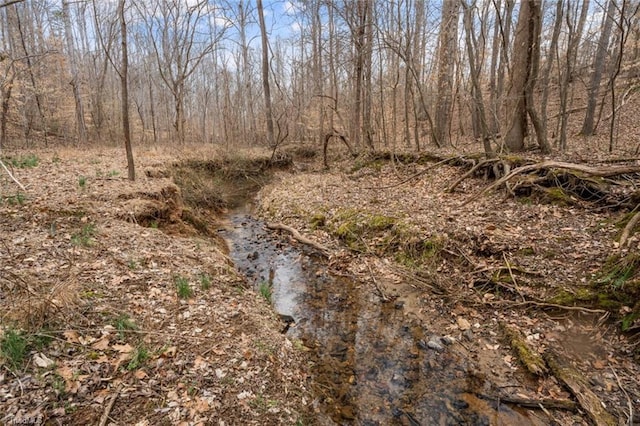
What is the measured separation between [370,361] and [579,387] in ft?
7.10

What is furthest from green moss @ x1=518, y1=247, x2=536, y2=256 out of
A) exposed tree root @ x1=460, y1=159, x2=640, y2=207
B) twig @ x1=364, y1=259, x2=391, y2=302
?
twig @ x1=364, y1=259, x2=391, y2=302

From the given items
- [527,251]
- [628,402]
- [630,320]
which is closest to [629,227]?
[527,251]

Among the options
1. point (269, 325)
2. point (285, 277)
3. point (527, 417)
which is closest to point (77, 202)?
point (285, 277)

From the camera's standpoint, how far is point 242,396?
294cm

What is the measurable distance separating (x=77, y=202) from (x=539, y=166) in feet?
30.0

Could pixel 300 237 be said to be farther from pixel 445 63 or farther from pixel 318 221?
pixel 445 63

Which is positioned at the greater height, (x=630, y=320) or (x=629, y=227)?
(x=629, y=227)

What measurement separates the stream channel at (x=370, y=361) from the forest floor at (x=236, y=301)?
0.20 meters

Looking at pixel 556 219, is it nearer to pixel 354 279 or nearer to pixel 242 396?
pixel 354 279

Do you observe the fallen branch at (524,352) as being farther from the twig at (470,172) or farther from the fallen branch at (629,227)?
the twig at (470,172)

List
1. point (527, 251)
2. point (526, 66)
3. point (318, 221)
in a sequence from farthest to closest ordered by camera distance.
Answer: point (318, 221) < point (526, 66) < point (527, 251)

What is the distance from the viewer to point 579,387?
3.23 meters

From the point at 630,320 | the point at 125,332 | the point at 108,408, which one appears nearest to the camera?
the point at 108,408

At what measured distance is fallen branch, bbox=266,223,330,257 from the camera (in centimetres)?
735
